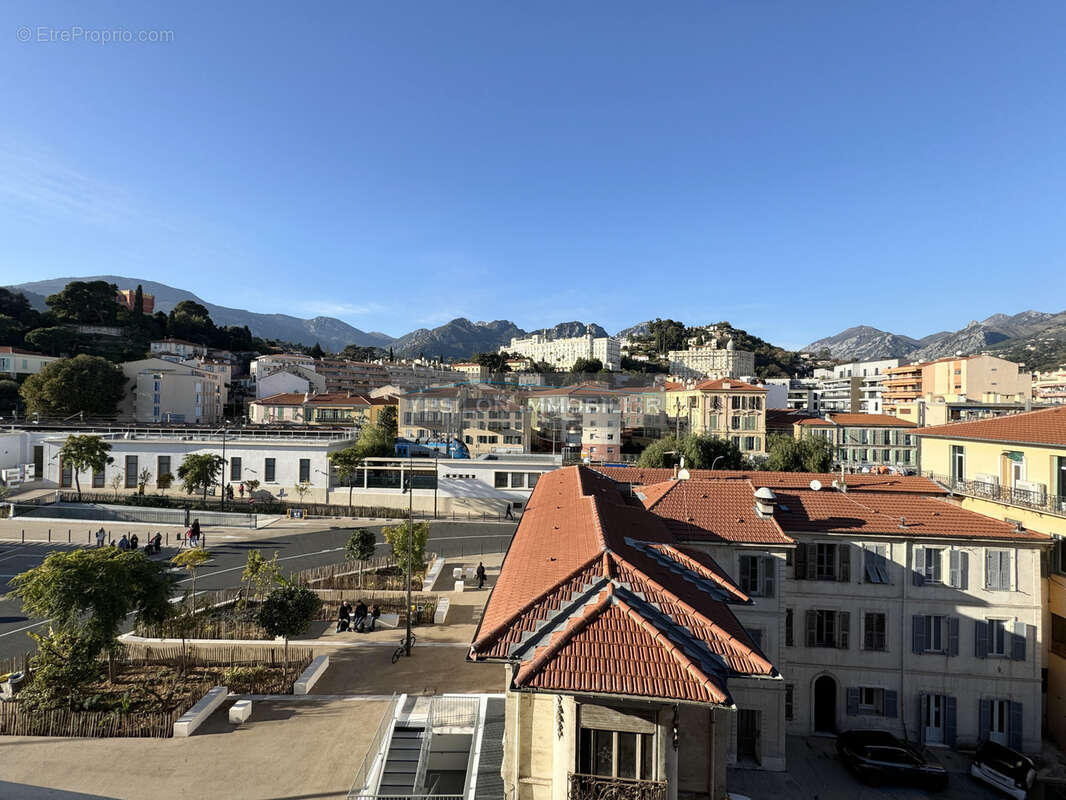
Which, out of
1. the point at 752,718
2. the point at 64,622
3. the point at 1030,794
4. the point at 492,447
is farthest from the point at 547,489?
the point at 492,447

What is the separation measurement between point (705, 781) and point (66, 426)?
68267mm

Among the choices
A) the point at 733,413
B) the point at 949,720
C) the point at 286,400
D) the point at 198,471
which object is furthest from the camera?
the point at 286,400

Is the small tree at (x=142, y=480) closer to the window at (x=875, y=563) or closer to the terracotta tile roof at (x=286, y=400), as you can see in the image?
the terracotta tile roof at (x=286, y=400)

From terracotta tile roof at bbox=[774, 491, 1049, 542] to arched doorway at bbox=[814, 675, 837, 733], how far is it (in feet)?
17.1

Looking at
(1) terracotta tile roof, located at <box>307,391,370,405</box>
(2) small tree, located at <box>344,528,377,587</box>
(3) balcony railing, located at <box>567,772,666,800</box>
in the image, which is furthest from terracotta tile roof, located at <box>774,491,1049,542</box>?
(1) terracotta tile roof, located at <box>307,391,370,405</box>

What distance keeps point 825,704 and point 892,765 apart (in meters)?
2.60

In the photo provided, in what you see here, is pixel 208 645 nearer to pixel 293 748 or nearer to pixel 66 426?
pixel 293 748

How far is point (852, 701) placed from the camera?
1800 cm

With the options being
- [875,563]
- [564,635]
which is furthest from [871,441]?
[564,635]

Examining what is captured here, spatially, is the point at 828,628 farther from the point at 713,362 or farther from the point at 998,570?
the point at 713,362

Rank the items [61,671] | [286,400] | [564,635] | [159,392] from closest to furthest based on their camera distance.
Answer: [564,635]
[61,671]
[286,400]
[159,392]

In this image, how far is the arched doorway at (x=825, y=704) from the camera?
18.1 meters

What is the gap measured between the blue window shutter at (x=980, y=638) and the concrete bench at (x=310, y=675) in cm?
2141

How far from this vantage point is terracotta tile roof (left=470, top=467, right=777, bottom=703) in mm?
7598
